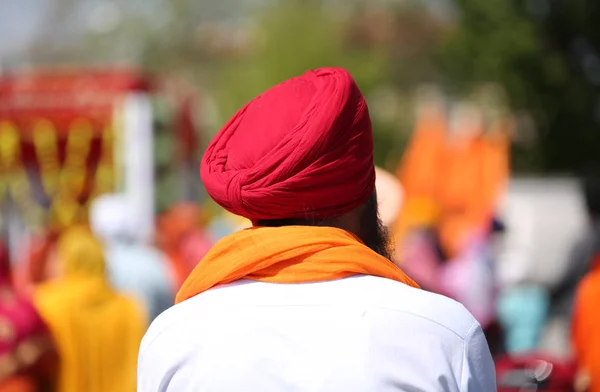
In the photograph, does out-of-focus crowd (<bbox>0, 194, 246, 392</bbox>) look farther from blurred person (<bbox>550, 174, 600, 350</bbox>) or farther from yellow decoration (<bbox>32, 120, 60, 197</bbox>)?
yellow decoration (<bbox>32, 120, 60, 197</bbox>)

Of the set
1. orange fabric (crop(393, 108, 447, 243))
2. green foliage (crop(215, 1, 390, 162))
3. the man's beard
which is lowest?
green foliage (crop(215, 1, 390, 162))

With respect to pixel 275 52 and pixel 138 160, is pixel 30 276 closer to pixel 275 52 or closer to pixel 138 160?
pixel 138 160

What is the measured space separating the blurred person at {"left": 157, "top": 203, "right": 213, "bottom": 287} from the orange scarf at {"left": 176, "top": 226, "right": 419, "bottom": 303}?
17.4 feet

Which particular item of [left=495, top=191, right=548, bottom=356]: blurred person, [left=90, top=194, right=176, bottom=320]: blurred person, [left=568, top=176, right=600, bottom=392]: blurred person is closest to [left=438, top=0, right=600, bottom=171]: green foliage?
[left=495, top=191, right=548, bottom=356]: blurred person

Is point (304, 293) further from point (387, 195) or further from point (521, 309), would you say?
point (521, 309)

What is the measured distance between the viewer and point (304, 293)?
5.62 feet

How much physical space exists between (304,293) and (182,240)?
7.85 m

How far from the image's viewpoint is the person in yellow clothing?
5086 millimetres

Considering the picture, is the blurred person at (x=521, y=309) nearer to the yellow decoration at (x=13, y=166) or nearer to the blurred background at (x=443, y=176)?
the blurred background at (x=443, y=176)

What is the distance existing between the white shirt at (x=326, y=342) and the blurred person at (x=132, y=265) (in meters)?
4.53

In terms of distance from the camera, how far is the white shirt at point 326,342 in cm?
165

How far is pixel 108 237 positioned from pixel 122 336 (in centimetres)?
156

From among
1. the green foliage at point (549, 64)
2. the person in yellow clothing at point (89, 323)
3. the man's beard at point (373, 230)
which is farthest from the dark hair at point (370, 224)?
the green foliage at point (549, 64)

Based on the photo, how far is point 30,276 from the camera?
7.33m
